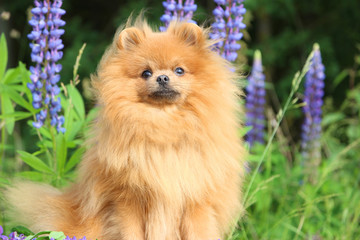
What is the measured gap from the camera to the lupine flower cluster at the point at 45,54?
10.8 feet

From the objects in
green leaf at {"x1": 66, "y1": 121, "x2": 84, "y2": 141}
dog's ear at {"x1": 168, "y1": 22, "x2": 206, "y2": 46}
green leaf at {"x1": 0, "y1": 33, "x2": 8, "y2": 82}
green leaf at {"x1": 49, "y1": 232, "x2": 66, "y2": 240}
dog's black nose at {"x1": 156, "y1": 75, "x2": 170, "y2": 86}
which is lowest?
green leaf at {"x1": 49, "y1": 232, "x2": 66, "y2": 240}

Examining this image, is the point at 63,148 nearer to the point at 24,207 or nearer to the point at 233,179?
the point at 24,207

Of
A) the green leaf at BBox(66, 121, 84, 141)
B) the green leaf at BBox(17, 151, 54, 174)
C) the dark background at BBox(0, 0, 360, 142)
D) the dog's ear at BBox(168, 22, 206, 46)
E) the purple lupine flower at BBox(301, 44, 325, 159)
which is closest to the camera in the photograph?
the dog's ear at BBox(168, 22, 206, 46)

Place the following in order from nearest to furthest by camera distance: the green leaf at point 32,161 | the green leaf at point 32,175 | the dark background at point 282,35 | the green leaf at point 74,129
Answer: the green leaf at point 32,161
the green leaf at point 32,175
the green leaf at point 74,129
the dark background at point 282,35

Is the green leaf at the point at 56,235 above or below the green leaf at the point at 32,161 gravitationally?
below

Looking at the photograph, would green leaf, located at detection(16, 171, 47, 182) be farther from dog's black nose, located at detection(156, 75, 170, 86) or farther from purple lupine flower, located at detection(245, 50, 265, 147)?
purple lupine flower, located at detection(245, 50, 265, 147)

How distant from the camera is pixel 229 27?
11.5ft

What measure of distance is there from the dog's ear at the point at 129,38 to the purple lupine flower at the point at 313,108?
2227mm

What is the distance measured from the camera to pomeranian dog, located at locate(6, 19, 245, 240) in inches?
107

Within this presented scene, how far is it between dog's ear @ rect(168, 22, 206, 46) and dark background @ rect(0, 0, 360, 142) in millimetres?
3124

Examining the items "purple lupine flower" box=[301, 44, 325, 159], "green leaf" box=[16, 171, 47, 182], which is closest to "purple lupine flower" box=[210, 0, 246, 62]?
"purple lupine flower" box=[301, 44, 325, 159]

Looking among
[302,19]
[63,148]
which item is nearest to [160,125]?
[63,148]

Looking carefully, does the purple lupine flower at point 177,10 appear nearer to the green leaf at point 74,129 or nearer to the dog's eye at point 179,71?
the dog's eye at point 179,71

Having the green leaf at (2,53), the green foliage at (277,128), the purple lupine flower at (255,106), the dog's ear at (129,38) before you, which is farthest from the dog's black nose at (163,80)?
the purple lupine flower at (255,106)
